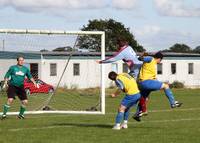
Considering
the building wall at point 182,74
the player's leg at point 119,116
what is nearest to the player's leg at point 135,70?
the player's leg at point 119,116

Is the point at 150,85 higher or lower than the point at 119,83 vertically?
lower

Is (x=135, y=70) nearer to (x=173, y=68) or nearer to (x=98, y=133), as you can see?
(x=98, y=133)

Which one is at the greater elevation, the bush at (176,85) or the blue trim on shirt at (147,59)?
the blue trim on shirt at (147,59)

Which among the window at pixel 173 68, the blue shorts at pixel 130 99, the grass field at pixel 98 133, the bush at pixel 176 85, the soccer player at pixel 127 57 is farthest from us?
the window at pixel 173 68

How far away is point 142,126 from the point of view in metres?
17.1

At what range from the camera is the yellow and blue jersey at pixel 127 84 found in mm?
15812

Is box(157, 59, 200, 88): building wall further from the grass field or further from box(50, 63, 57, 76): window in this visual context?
the grass field

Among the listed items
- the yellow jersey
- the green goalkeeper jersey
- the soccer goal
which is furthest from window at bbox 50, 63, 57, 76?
the yellow jersey

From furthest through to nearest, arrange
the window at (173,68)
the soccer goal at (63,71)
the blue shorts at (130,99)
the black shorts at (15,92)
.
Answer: the window at (173,68)
the soccer goal at (63,71)
the black shorts at (15,92)
the blue shorts at (130,99)

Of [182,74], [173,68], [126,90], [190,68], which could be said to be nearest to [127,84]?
[126,90]

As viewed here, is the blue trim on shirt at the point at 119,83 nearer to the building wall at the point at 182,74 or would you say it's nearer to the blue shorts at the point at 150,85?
the blue shorts at the point at 150,85

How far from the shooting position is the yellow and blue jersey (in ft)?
Result: 51.9

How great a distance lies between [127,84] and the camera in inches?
624

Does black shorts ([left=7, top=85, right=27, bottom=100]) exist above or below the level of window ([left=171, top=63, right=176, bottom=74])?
above
